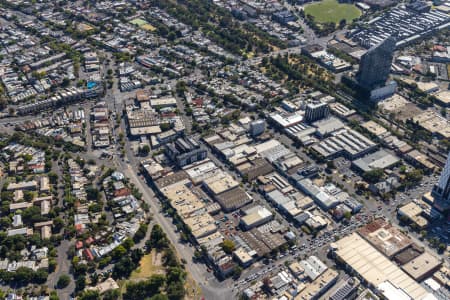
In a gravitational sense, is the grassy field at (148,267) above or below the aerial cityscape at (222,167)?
below

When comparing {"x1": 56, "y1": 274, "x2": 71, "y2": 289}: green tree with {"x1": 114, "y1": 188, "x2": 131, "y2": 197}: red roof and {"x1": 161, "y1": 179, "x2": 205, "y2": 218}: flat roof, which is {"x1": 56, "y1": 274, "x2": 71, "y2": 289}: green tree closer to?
{"x1": 114, "y1": 188, "x2": 131, "y2": 197}: red roof

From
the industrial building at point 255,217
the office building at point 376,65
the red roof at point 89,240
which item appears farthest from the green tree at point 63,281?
the office building at point 376,65

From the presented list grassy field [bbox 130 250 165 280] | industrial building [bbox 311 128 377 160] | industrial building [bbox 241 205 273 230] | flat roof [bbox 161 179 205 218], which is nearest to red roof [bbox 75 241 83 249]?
grassy field [bbox 130 250 165 280]

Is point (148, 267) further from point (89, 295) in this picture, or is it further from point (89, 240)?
point (89, 240)

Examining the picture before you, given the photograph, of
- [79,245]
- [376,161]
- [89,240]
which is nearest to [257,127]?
[376,161]

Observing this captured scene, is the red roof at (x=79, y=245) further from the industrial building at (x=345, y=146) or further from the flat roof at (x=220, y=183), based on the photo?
the industrial building at (x=345, y=146)

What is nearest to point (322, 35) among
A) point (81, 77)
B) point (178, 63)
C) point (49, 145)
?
point (178, 63)
